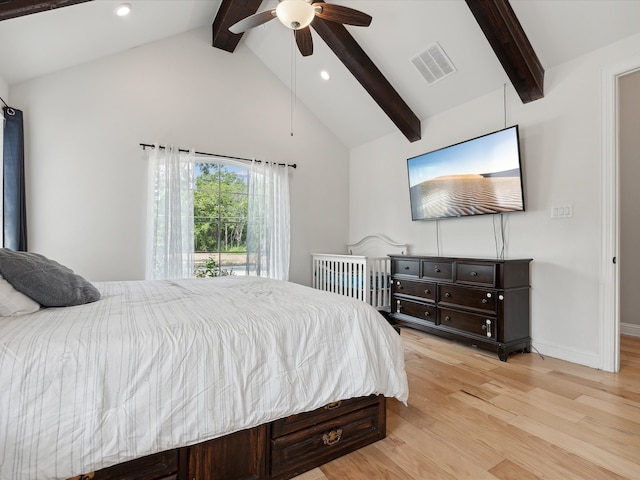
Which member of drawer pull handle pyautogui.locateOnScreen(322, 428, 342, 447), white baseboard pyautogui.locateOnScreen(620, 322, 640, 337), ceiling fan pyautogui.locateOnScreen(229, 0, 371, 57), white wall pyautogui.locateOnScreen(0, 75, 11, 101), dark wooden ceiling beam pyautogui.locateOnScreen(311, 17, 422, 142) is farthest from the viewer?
white baseboard pyautogui.locateOnScreen(620, 322, 640, 337)

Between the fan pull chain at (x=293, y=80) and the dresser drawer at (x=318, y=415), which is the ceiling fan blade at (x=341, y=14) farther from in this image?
the dresser drawer at (x=318, y=415)

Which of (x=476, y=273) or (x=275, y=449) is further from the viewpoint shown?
(x=476, y=273)

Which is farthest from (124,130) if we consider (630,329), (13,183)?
(630,329)

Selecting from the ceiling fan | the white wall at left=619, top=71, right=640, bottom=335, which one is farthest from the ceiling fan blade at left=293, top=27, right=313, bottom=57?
the white wall at left=619, top=71, right=640, bottom=335

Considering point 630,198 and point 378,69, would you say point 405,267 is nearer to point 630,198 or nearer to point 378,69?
point 378,69

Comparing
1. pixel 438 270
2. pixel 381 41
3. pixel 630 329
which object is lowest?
pixel 630 329

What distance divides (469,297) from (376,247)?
1.80 metres

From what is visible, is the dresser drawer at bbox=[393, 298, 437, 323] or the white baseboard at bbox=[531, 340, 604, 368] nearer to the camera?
the white baseboard at bbox=[531, 340, 604, 368]

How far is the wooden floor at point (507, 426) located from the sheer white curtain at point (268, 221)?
2260 mm

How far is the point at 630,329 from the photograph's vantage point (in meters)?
3.67

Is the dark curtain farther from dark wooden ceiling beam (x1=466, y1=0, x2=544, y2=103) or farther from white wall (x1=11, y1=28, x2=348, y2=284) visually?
dark wooden ceiling beam (x1=466, y1=0, x2=544, y2=103)

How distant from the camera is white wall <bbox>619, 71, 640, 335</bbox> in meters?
3.70

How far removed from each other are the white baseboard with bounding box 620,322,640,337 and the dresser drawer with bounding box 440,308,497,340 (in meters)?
2.05

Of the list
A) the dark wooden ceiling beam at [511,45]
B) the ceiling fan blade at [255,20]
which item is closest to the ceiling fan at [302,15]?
the ceiling fan blade at [255,20]
